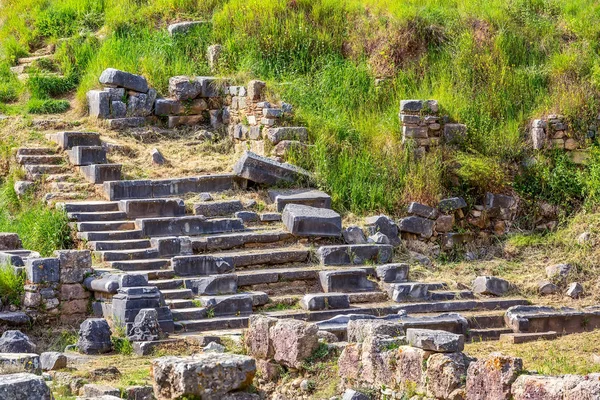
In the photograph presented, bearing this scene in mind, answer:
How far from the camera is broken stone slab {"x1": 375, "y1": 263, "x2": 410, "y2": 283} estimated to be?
17859 millimetres

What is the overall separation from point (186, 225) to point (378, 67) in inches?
247

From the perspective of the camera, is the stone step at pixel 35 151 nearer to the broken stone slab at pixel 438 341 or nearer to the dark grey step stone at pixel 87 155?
the dark grey step stone at pixel 87 155

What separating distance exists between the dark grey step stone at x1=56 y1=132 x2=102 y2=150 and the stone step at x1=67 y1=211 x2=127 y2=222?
2.09 meters

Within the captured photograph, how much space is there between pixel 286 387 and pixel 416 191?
8.87 m

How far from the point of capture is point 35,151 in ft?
65.3

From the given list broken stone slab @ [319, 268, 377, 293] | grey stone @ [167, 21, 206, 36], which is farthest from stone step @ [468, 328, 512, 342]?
grey stone @ [167, 21, 206, 36]

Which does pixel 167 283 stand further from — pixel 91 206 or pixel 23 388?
pixel 23 388

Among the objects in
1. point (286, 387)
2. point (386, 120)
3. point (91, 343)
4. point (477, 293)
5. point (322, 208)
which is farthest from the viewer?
point (386, 120)

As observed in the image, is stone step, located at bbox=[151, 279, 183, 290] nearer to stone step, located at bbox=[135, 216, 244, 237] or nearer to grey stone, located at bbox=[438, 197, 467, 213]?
stone step, located at bbox=[135, 216, 244, 237]

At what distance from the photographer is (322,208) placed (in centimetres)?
1920

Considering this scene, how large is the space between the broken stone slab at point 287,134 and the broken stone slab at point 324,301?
4431 mm

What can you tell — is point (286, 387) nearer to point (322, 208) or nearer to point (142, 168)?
point (322, 208)

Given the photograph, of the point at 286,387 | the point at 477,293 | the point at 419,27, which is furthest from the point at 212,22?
the point at 286,387

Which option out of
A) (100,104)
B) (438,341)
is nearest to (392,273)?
(100,104)
